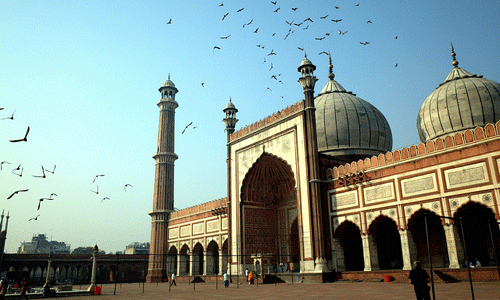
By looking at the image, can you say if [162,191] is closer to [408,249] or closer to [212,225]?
[212,225]

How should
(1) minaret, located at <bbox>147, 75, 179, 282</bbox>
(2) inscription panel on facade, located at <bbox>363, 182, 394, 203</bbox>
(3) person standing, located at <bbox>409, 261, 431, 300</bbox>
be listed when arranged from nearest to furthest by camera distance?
(3) person standing, located at <bbox>409, 261, 431, 300</bbox> → (2) inscription panel on facade, located at <bbox>363, 182, 394, 203</bbox> → (1) minaret, located at <bbox>147, 75, 179, 282</bbox>

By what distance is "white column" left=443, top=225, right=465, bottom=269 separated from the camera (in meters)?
15.9

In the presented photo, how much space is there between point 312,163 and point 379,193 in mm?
4211

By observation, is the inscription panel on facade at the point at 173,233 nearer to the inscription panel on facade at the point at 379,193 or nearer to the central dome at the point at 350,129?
the central dome at the point at 350,129

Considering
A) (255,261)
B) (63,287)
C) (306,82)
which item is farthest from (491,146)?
(63,287)

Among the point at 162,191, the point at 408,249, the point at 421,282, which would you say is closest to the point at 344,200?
the point at 408,249

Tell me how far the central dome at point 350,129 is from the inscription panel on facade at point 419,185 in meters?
7.38

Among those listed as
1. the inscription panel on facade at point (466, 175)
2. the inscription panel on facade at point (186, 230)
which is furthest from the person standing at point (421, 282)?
the inscription panel on facade at point (186, 230)

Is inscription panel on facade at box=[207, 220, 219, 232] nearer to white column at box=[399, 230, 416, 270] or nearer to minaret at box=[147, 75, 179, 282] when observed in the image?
minaret at box=[147, 75, 179, 282]

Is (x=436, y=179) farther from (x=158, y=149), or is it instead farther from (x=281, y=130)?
(x=158, y=149)

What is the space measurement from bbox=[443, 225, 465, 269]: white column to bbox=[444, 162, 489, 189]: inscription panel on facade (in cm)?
187

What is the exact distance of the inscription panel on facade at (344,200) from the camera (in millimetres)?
20469

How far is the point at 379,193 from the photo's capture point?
19359 millimetres

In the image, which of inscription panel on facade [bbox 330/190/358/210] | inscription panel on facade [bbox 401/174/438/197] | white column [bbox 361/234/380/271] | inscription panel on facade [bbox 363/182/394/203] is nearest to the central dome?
inscription panel on facade [bbox 330/190/358/210]
